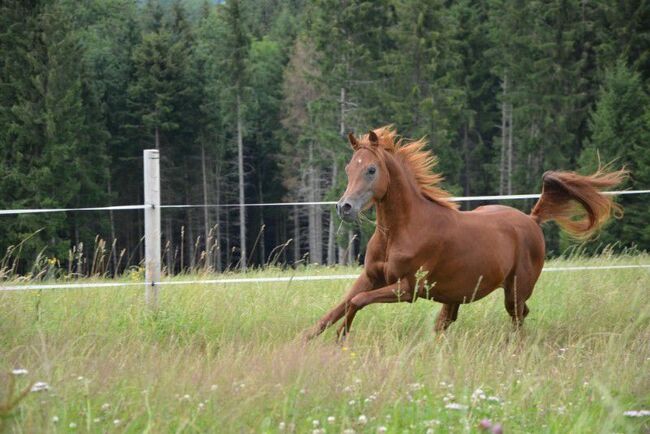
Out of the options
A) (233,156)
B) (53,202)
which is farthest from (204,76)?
(53,202)

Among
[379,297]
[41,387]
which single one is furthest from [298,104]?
[41,387]

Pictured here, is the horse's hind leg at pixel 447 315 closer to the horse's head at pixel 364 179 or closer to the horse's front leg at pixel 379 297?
the horse's front leg at pixel 379 297

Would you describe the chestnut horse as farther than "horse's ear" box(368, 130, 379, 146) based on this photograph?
No

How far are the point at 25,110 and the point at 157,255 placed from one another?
27873mm

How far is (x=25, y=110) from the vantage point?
3281cm

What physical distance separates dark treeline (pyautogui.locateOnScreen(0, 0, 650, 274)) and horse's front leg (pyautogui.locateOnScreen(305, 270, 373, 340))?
22.0 meters

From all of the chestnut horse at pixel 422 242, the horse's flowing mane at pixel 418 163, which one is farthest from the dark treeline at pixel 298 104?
the horse's flowing mane at pixel 418 163

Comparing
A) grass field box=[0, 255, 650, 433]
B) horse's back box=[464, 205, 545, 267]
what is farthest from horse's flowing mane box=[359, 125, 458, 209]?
grass field box=[0, 255, 650, 433]

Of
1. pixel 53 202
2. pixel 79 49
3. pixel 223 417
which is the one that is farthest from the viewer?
pixel 79 49

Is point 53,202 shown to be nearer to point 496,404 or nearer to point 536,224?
point 536,224

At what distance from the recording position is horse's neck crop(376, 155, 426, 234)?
6406mm

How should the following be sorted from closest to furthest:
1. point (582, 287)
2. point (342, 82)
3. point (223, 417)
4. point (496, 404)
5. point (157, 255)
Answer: point (223, 417), point (496, 404), point (157, 255), point (582, 287), point (342, 82)

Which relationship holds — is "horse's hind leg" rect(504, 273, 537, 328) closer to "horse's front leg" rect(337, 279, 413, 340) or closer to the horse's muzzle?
"horse's front leg" rect(337, 279, 413, 340)

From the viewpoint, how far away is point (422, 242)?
6398 mm
